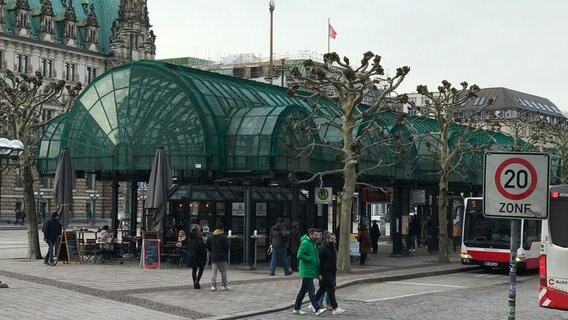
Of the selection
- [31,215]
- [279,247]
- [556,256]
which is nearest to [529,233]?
[279,247]

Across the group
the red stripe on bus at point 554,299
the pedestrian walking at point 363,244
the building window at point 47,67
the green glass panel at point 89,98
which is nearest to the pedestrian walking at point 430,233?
the pedestrian walking at point 363,244

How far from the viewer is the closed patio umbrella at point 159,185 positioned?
31.8 metres

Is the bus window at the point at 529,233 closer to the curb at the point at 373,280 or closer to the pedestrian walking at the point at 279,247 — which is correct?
the curb at the point at 373,280

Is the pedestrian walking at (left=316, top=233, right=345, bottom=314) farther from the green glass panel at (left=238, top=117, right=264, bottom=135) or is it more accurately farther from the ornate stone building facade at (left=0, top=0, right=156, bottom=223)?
the ornate stone building facade at (left=0, top=0, right=156, bottom=223)

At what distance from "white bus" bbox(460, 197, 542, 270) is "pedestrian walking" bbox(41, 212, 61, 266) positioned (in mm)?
15644

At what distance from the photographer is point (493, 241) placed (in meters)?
35.7

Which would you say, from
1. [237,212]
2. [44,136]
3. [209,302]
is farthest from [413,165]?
[209,302]

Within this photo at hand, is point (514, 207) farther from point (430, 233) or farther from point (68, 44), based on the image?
point (68, 44)

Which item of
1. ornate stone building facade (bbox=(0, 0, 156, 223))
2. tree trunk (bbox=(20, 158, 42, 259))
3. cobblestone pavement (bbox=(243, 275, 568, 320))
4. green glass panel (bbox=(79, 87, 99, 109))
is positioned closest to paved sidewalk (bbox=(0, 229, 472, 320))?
tree trunk (bbox=(20, 158, 42, 259))

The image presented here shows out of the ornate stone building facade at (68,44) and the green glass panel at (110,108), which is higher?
the ornate stone building facade at (68,44)

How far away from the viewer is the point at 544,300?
1939cm

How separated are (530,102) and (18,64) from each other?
93.1 metres

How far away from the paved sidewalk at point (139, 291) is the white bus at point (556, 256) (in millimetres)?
5866

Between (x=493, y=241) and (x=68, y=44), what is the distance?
8569 centimetres
